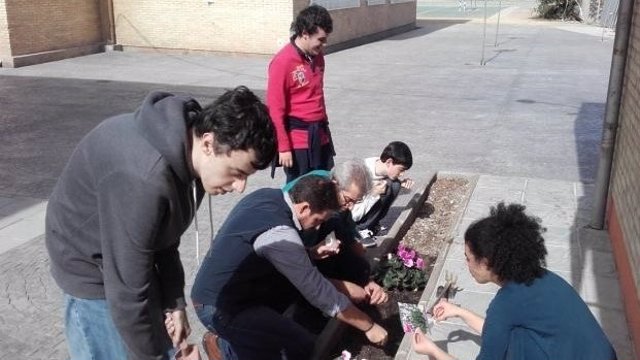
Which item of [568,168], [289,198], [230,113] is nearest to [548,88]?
[568,168]

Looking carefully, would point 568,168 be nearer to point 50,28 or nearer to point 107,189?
point 107,189

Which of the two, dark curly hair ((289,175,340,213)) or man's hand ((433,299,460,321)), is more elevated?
dark curly hair ((289,175,340,213))

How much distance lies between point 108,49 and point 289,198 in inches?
710

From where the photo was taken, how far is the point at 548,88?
13312mm

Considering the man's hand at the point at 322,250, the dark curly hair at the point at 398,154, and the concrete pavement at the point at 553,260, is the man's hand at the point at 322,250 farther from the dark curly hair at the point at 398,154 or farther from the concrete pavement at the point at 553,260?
the dark curly hair at the point at 398,154

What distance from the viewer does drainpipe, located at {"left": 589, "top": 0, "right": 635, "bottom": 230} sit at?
540cm

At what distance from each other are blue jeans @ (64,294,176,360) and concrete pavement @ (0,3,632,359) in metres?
1.61

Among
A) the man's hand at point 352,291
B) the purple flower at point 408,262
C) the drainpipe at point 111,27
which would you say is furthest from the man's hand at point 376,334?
the drainpipe at point 111,27

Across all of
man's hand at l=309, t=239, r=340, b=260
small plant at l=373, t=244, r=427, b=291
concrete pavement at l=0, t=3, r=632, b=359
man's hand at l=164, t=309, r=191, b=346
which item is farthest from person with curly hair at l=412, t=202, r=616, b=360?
concrete pavement at l=0, t=3, r=632, b=359

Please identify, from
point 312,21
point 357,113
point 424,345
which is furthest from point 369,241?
point 357,113

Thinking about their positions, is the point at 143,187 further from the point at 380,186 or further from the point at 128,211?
the point at 380,186

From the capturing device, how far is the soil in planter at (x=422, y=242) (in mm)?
3918

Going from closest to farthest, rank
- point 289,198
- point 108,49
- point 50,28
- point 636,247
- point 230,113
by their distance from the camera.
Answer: point 230,113 < point 289,198 < point 636,247 < point 50,28 < point 108,49

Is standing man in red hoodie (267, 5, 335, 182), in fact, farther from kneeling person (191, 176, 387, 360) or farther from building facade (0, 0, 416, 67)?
building facade (0, 0, 416, 67)
